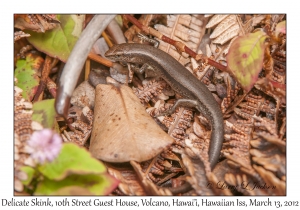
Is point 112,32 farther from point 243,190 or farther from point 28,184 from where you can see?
point 243,190

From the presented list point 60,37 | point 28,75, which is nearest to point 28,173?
point 28,75

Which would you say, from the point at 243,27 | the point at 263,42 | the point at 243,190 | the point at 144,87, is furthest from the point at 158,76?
the point at 243,190

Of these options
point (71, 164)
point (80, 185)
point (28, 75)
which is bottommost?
Result: point (80, 185)

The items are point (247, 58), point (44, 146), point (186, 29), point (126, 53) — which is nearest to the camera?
point (44, 146)

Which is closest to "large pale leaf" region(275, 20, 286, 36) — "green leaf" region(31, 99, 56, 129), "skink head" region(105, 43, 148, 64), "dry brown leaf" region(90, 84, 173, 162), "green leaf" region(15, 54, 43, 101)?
"dry brown leaf" region(90, 84, 173, 162)

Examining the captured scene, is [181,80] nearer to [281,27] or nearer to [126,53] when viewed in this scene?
[126,53]
